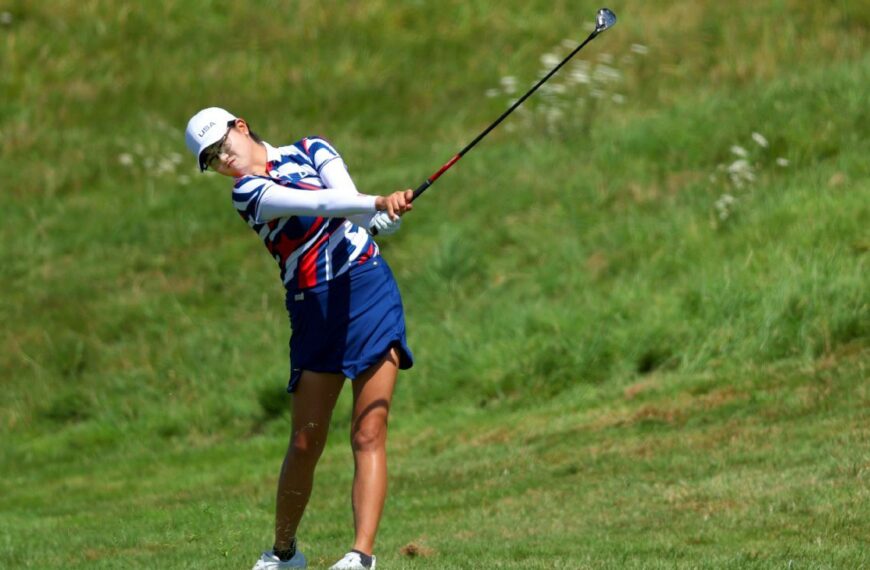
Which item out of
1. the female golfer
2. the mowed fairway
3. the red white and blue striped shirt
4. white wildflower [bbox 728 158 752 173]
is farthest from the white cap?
white wildflower [bbox 728 158 752 173]

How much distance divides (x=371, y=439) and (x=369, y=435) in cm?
2

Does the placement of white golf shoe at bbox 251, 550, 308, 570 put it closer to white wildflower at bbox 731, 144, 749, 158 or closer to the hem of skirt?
the hem of skirt

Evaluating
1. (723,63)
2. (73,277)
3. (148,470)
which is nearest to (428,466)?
(148,470)

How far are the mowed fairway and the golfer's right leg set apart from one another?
708mm

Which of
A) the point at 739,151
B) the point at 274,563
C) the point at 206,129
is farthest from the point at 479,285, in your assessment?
the point at 206,129

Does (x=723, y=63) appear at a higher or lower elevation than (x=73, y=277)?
higher

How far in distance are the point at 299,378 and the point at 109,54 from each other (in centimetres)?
1803

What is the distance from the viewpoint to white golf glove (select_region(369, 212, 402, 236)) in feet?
21.5

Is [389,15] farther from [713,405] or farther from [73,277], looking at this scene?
[713,405]

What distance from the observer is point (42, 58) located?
78.1ft

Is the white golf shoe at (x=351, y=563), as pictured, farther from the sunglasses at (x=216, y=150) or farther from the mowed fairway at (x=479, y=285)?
the sunglasses at (x=216, y=150)

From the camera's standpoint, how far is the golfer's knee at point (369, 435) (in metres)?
6.82

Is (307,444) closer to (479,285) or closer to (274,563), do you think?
(274,563)

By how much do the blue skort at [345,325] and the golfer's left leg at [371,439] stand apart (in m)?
0.07
